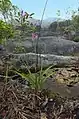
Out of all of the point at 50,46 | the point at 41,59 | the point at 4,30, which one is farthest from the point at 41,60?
the point at 50,46

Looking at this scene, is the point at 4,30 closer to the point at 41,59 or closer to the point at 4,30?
the point at 4,30


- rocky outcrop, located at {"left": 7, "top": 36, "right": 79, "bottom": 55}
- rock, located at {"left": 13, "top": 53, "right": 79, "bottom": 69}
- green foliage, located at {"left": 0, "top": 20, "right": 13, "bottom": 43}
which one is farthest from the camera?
rocky outcrop, located at {"left": 7, "top": 36, "right": 79, "bottom": 55}

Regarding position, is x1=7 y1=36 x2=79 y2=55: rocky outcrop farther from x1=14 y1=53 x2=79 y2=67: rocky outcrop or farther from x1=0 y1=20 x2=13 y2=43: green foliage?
x1=0 y1=20 x2=13 y2=43: green foliage

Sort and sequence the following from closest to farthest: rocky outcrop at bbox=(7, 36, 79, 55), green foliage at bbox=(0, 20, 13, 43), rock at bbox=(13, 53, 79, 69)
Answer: green foliage at bbox=(0, 20, 13, 43) < rock at bbox=(13, 53, 79, 69) < rocky outcrop at bbox=(7, 36, 79, 55)

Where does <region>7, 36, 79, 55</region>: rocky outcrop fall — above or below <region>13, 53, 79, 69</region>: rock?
below

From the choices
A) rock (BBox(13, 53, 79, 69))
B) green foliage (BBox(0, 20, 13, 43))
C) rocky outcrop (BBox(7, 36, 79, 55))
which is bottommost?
rocky outcrop (BBox(7, 36, 79, 55))

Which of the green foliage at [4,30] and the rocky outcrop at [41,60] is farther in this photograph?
the rocky outcrop at [41,60]

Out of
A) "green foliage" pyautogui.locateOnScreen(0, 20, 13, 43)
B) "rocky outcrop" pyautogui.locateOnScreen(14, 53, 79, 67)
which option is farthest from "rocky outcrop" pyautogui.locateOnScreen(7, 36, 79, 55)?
"green foliage" pyautogui.locateOnScreen(0, 20, 13, 43)

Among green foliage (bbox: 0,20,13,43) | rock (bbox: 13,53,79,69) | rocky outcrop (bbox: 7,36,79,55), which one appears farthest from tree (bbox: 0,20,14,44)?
rocky outcrop (bbox: 7,36,79,55)

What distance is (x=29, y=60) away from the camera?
5109 millimetres

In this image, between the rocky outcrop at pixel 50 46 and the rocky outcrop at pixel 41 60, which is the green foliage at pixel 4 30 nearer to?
the rocky outcrop at pixel 41 60

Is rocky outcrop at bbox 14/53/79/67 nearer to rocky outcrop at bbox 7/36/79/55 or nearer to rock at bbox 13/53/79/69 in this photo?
rock at bbox 13/53/79/69

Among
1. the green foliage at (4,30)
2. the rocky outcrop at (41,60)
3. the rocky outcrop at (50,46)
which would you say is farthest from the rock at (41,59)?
the rocky outcrop at (50,46)

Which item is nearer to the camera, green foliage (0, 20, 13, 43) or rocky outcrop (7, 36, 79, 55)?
green foliage (0, 20, 13, 43)
